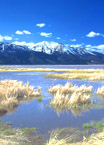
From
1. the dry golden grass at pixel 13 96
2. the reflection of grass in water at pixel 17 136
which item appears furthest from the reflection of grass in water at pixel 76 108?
the reflection of grass in water at pixel 17 136

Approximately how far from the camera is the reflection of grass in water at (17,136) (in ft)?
29.8

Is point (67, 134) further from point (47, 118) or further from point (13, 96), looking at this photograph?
point (13, 96)

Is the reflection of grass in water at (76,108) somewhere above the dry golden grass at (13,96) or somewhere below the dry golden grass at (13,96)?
below

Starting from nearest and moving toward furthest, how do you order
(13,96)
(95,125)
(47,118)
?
(95,125)
(47,118)
(13,96)

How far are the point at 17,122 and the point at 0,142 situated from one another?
4864mm

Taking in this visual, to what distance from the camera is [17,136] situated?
10.1 m

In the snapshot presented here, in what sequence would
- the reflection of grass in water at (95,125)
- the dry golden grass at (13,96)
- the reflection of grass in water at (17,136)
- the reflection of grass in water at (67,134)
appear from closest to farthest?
the reflection of grass in water at (17,136) → the reflection of grass in water at (67,134) → the reflection of grass in water at (95,125) → the dry golden grass at (13,96)

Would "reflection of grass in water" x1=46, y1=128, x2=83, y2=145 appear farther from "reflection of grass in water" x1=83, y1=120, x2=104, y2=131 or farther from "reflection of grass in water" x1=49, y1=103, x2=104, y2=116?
"reflection of grass in water" x1=49, y1=103, x2=104, y2=116

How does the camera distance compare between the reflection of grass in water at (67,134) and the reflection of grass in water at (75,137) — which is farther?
the reflection of grass in water at (67,134)

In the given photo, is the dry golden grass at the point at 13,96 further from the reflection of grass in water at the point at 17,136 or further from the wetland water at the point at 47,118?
the reflection of grass in water at the point at 17,136

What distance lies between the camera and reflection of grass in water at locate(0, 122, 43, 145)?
9070 mm

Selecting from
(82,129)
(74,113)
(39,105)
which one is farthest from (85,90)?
(82,129)

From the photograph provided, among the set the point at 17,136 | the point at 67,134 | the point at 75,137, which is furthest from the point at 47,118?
the point at 17,136

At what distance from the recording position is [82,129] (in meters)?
11.8
